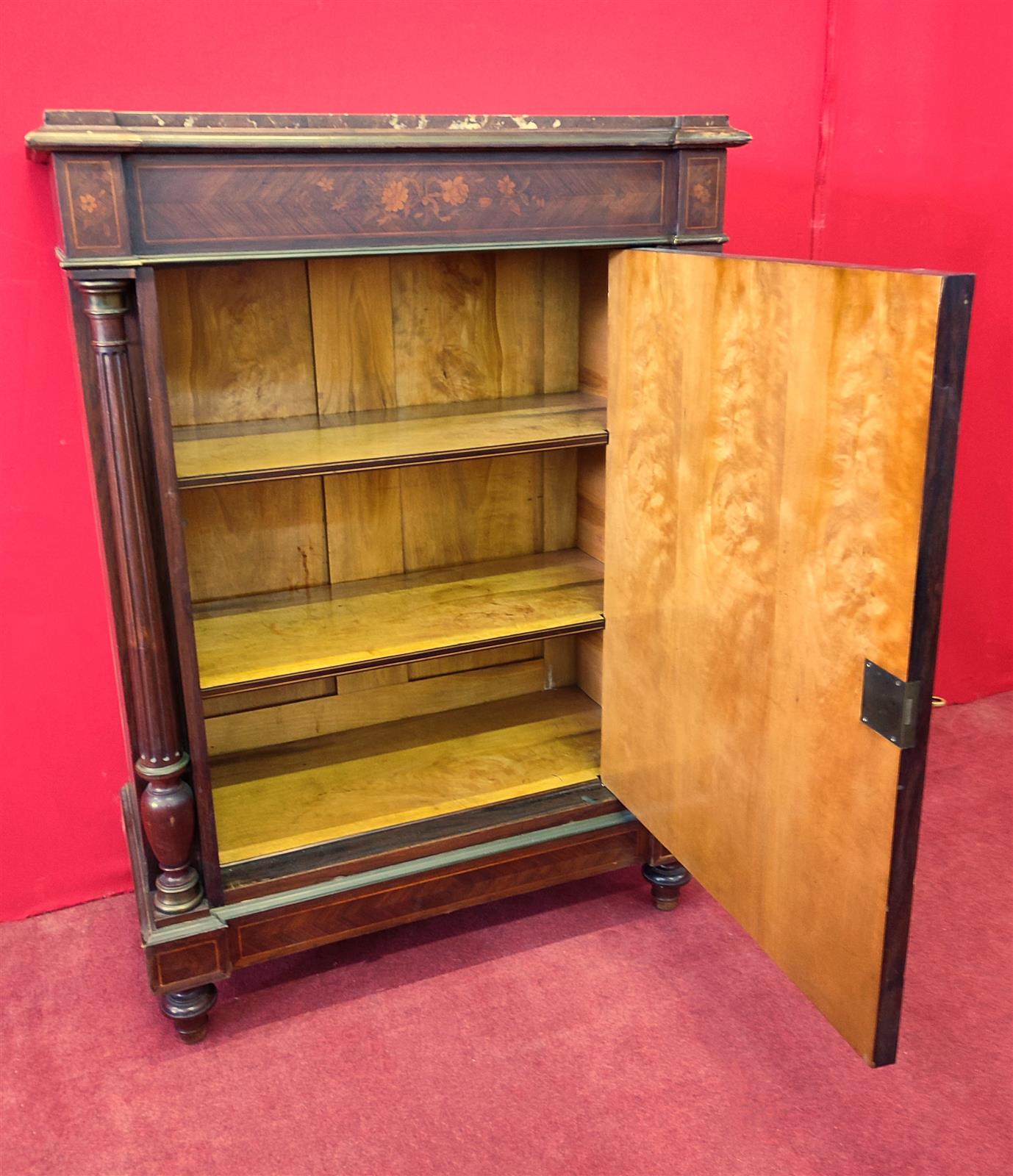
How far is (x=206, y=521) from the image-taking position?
195 cm

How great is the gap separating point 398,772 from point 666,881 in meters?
0.53

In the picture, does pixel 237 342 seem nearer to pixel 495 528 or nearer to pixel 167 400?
pixel 167 400

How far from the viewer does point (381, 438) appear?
180 centimetres

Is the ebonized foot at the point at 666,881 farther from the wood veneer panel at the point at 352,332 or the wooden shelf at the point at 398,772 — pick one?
the wood veneer panel at the point at 352,332

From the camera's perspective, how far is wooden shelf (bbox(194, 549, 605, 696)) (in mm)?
1751

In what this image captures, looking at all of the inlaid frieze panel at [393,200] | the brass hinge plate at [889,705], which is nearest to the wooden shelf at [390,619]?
the inlaid frieze panel at [393,200]

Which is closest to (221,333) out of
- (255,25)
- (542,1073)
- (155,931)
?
(255,25)

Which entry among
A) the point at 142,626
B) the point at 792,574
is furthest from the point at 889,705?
the point at 142,626

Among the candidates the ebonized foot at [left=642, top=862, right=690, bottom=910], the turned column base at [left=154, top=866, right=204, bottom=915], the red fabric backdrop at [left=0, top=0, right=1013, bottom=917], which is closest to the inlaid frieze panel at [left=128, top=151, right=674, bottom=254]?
the red fabric backdrop at [left=0, top=0, right=1013, bottom=917]

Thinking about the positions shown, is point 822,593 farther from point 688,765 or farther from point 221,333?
point 221,333

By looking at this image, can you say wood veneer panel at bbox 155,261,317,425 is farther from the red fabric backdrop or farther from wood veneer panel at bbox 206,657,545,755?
wood veneer panel at bbox 206,657,545,755

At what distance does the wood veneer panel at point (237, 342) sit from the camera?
181 centimetres

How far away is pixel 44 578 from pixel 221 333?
53cm

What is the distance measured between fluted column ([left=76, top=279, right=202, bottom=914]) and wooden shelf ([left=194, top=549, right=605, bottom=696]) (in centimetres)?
10
